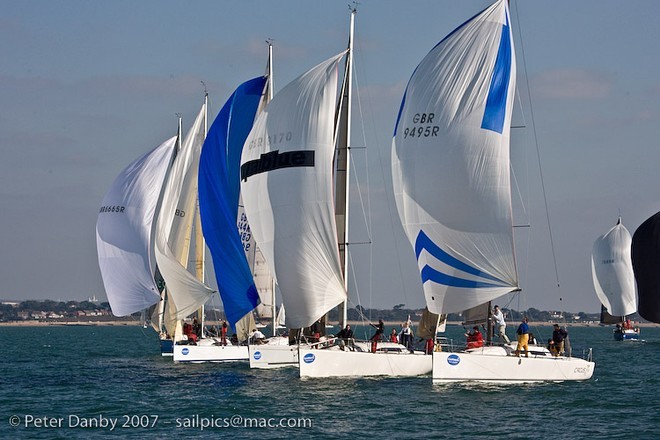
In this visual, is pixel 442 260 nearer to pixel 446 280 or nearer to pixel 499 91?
pixel 446 280

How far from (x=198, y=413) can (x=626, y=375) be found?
21.0 metres

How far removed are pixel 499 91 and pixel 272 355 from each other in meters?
14.9

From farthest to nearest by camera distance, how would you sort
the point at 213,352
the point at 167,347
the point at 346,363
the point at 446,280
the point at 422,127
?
the point at 167,347 → the point at 213,352 → the point at 346,363 → the point at 422,127 → the point at 446,280

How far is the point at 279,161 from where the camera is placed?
37.6 metres

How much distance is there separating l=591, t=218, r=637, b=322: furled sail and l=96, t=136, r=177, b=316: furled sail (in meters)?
47.6

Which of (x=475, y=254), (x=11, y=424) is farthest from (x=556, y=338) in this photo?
(x=11, y=424)

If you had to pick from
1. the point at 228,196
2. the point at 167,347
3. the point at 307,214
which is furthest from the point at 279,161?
the point at 167,347

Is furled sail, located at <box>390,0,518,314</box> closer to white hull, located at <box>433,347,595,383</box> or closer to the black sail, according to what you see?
white hull, located at <box>433,347,595,383</box>

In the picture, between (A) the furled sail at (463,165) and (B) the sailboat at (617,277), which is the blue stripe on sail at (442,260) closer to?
(A) the furled sail at (463,165)

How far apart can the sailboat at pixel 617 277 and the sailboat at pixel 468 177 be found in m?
56.0

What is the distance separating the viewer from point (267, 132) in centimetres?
3834

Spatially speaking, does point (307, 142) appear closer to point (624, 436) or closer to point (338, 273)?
point (338, 273)

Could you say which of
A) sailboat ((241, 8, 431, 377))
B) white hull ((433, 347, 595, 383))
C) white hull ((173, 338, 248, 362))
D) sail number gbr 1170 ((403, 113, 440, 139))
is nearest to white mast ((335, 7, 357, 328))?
sailboat ((241, 8, 431, 377))

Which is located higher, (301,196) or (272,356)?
(301,196)
